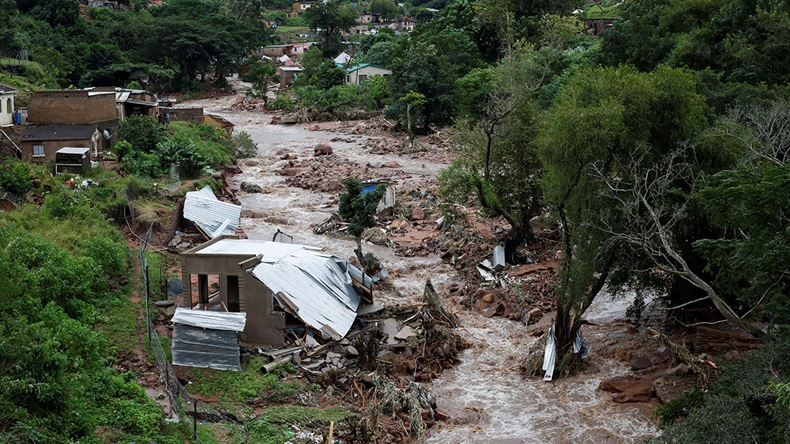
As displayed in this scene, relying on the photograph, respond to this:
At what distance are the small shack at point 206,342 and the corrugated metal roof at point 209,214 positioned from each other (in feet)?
28.4

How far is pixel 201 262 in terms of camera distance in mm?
17812

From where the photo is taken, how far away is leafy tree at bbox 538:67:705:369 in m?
17.3

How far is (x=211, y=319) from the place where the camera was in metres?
16.4

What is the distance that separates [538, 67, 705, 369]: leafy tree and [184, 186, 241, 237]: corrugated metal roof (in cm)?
1136

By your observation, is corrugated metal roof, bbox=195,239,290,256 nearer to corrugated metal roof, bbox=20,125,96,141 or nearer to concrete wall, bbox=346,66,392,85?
corrugated metal roof, bbox=20,125,96,141

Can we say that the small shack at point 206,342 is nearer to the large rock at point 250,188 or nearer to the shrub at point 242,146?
the large rock at point 250,188

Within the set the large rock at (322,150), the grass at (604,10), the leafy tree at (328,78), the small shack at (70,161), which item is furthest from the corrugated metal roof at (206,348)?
the grass at (604,10)

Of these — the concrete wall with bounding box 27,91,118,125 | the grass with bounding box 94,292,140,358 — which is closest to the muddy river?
the grass with bounding box 94,292,140,358

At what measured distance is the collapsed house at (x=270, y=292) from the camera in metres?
17.4

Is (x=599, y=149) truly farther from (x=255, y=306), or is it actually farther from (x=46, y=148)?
(x=46, y=148)

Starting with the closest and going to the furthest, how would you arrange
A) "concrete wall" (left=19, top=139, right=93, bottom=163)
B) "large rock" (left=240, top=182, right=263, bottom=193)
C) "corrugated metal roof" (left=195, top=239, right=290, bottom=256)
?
"corrugated metal roof" (left=195, top=239, right=290, bottom=256)
"concrete wall" (left=19, top=139, right=93, bottom=163)
"large rock" (left=240, top=182, right=263, bottom=193)

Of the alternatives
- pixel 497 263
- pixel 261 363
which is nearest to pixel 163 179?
pixel 497 263

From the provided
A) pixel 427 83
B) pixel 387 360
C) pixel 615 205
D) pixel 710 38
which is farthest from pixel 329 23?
pixel 387 360

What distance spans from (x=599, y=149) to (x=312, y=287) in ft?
23.1
